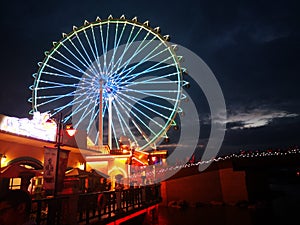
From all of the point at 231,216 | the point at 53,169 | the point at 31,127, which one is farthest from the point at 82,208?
the point at 231,216

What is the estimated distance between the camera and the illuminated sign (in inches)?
469

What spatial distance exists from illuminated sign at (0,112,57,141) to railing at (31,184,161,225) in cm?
401

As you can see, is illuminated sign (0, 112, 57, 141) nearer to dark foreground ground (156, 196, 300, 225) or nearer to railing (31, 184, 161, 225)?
railing (31, 184, 161, 225)

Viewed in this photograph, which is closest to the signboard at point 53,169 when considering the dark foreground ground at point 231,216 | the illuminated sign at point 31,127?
the illuminated sign at point 31,127

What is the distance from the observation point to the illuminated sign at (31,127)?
1191cm

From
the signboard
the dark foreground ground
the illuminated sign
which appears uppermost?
the illuminated sign

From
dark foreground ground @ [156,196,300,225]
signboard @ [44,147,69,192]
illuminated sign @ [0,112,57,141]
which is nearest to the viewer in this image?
signboard @ [44,147,69,192]

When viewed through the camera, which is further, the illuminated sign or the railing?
the illuminated sign

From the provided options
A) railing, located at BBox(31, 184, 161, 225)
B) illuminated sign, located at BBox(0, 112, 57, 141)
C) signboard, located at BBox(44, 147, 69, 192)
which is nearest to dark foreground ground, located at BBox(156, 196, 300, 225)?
railing, located at BBox(31, 184, 161, 225)

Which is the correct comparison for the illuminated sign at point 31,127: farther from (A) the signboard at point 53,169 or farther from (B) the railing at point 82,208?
(B) the railing at point 82,208

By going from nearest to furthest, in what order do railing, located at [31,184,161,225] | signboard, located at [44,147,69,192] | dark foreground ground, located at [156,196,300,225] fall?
railing, located at [31,184,161,225] < signboard, located at [44,147,69,192] < dark foreground ground, located at [156,196,300,225]

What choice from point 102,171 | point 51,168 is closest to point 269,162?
point 102,171

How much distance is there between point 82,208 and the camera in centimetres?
852

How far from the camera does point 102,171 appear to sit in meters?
22.7
